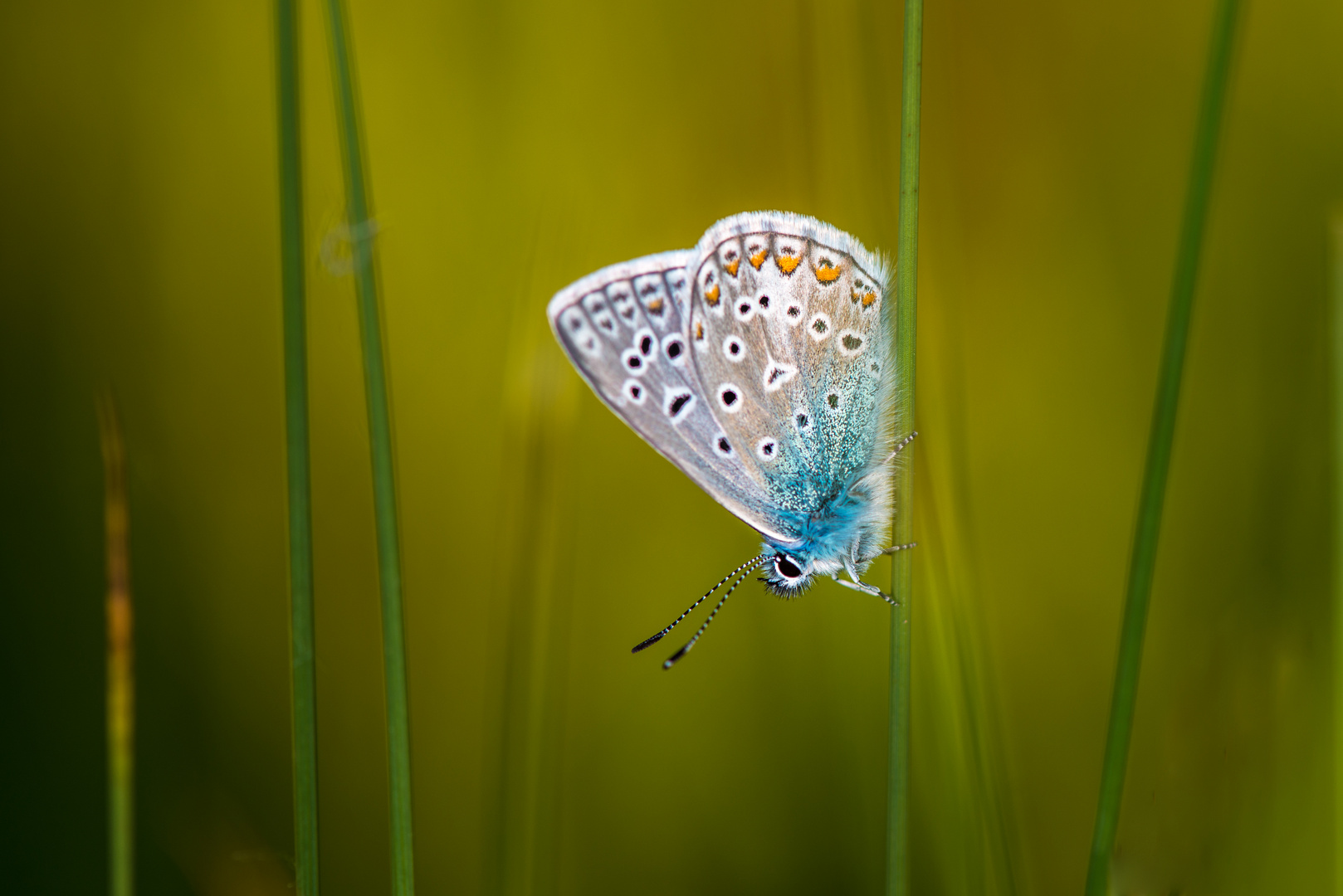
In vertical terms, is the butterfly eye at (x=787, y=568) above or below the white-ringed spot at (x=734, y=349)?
below

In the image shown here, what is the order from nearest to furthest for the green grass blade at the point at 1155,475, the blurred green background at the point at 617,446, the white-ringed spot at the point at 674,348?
the green grass blade at the point at 1155,475 → the blurred green background at the point at 617,446 → the white-ringed spot at the point at 674,348

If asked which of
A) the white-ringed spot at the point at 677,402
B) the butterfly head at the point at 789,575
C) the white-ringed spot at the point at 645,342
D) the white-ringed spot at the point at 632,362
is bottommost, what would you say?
the butterfly head at the point at 789,575

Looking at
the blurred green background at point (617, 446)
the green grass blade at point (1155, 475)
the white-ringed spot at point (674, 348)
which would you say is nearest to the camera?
the green grass blade at point (1155, 475)

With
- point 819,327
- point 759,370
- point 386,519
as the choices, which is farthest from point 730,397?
point 386,519

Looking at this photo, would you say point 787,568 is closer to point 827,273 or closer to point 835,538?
point 835,538

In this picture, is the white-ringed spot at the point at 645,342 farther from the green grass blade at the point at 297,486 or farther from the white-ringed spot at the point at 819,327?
the green grass blade at the point at 297,486

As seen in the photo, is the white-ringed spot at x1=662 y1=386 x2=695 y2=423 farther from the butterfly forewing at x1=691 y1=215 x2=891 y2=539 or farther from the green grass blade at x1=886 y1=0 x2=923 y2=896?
the green grass blade at x1=886 y1=0 x2=923 y2=896

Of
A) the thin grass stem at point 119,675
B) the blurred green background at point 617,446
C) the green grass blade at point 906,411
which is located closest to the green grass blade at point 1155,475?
the green grass blade at point 906,411
